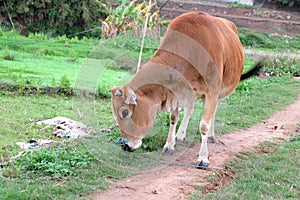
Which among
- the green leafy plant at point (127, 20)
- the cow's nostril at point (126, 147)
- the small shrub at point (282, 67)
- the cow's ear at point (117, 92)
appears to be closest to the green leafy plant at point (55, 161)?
the cow's nostril at point (126, 147)

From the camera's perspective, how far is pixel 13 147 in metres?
5.27

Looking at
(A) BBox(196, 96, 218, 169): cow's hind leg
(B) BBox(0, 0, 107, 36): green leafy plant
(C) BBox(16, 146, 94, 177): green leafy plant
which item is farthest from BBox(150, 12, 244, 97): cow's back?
(B) BBox(0, 0, 107, 36): green leafy plant

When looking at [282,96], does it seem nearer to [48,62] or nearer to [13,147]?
[48,62]

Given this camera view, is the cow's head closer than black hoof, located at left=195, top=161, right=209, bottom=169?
Yes

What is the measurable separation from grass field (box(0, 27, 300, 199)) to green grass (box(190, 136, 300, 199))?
6 cm

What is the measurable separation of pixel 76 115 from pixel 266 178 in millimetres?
2604

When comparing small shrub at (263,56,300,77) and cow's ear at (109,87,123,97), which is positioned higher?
cow's ear at (109,87,123,97)

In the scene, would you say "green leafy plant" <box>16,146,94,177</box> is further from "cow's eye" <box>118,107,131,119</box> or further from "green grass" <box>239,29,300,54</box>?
"green grass" <box>239,29,300,54</box>

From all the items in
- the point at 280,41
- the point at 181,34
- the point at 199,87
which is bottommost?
the point at 280,41

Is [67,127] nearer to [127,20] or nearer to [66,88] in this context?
[66,88]

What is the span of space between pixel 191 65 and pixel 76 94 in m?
2.08

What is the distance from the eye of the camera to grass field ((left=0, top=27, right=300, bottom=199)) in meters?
4.45

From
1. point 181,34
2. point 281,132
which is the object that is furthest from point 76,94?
point 281,132

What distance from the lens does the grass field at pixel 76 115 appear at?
445cm
